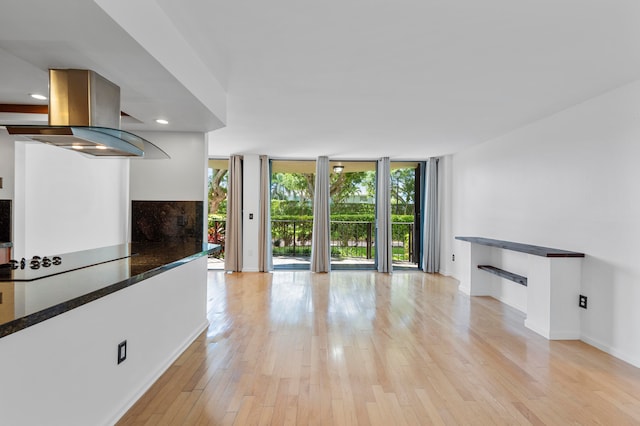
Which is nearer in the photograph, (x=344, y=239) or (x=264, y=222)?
(x=264, y=222)

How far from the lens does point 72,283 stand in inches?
65.7

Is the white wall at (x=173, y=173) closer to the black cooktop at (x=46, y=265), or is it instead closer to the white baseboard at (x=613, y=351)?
the black cooktop at (x=46, y=265)

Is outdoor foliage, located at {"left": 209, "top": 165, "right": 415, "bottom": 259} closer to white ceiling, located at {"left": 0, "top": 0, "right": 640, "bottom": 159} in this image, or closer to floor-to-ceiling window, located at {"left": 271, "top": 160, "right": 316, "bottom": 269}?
floor-to-ceiling window, located at {"left": 271, "top": 160, "right": 316, "bottom": 269}

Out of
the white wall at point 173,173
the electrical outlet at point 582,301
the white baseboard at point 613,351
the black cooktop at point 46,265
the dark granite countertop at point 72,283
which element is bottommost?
the white baseboard at point 613,351

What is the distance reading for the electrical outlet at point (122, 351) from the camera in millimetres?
1997

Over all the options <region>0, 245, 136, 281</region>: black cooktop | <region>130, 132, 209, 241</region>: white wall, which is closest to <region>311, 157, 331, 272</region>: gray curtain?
<region>130, 132, 209, 241</region>: white wall

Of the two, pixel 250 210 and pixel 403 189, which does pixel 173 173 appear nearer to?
pixel 250 210

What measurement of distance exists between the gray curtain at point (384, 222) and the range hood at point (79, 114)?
530cm

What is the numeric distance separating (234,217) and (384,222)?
118 inches

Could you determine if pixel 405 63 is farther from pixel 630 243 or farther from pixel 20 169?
pixel 20 169

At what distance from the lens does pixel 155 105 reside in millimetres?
2742

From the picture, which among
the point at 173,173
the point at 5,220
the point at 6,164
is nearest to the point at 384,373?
the point at 173,173

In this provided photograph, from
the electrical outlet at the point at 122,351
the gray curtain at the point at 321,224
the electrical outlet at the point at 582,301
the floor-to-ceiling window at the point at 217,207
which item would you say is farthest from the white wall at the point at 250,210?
the electrical outlet at the point at 582,301

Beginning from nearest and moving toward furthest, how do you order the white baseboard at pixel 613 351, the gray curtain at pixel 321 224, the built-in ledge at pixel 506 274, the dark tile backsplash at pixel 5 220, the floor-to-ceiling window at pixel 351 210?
the white baseboard at pixel 613 351, the dark tile backsplash at pixel 5 220, the built-in ledge at pixel 506 274, the gray curtain at pixel 321 224, the floor-to-ceiling window at pixel 351 210
